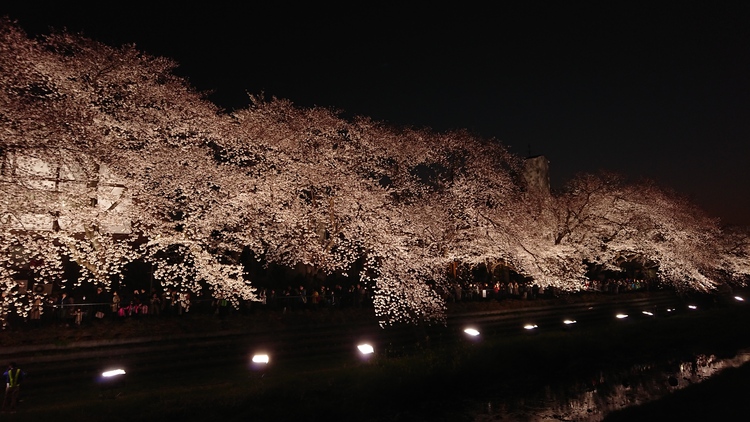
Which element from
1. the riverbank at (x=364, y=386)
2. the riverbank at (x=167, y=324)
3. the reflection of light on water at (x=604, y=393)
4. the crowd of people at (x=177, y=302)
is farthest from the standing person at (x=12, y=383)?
the reflection of light on water at (x=604, y=393)

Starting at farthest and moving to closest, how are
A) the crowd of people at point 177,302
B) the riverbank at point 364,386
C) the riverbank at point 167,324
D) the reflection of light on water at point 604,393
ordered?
the crowd of people at point 177,302, the riverbank at point 167,324, the reflection of light on water at point 604,393, the riverbank at point 364,386

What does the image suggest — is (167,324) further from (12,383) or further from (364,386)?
(364,386)

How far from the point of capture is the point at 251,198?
794 inches

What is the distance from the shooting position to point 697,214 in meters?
39.6

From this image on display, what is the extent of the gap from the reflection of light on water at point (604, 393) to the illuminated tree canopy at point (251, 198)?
5483mm

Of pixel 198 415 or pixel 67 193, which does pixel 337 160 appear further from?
pixel 198 415

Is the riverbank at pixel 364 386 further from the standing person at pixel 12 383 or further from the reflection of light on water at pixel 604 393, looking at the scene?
the reflection of light on water at pixel 604 393

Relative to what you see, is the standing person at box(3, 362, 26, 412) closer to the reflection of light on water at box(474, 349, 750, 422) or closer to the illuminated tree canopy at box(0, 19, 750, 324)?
the illuminated tree canopy at box(0, 19, 750, 324)

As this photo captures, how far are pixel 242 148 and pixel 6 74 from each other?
9687 millimetres

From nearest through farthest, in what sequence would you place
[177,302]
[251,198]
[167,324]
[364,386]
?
[364,386] → [167,324] → [177,302] → [251,198]

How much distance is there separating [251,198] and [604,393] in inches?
612

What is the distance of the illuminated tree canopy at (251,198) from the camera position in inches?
593

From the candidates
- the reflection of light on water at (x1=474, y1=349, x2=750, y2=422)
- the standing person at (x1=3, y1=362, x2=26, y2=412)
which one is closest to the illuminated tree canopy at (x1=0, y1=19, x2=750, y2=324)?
the standing person at (x1=3, y1=362, x2=26, y2=412)

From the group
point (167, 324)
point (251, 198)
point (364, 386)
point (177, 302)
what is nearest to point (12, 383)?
point (167, 324)
